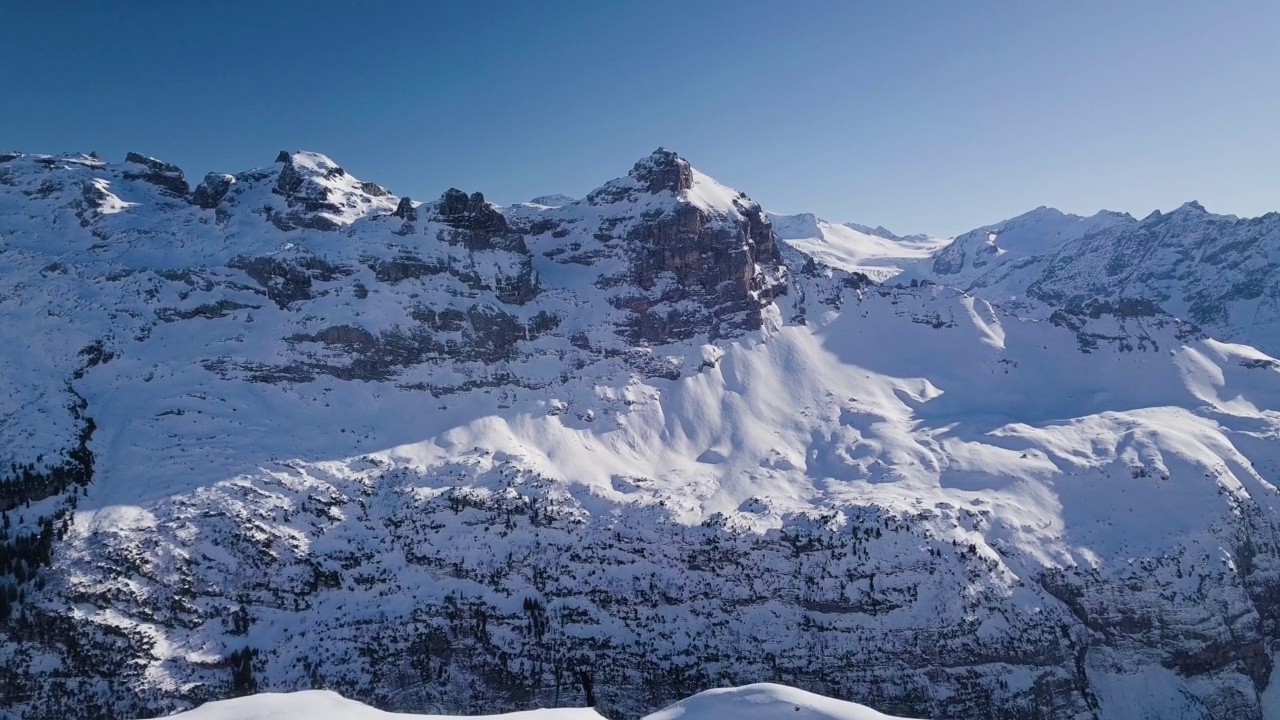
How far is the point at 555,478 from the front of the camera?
81875 millimetres

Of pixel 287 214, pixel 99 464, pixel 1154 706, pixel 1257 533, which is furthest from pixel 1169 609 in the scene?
pixel 287 214

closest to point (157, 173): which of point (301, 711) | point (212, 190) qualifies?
point (212, 190)

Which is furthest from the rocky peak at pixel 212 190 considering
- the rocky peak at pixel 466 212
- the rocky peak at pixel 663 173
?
the rocky peak at pixel 663 173

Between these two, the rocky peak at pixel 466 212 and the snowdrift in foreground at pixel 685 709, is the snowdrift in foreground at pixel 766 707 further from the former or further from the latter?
the rocky peak at pixel 466 212

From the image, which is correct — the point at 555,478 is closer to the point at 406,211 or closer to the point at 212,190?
the point at 406,211

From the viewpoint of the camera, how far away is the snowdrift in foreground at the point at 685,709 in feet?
102

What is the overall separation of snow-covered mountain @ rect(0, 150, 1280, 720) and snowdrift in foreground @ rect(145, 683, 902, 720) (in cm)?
3373

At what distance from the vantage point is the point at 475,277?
4227 inches

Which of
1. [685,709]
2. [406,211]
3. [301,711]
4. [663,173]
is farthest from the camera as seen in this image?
[663,173]

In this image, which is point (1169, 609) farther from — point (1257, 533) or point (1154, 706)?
point (1257, 533)

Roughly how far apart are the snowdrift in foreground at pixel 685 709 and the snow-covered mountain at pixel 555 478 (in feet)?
111

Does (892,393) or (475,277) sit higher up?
(475,277)

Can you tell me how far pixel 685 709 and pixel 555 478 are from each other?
163 ft

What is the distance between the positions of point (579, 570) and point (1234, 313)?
187 meters
